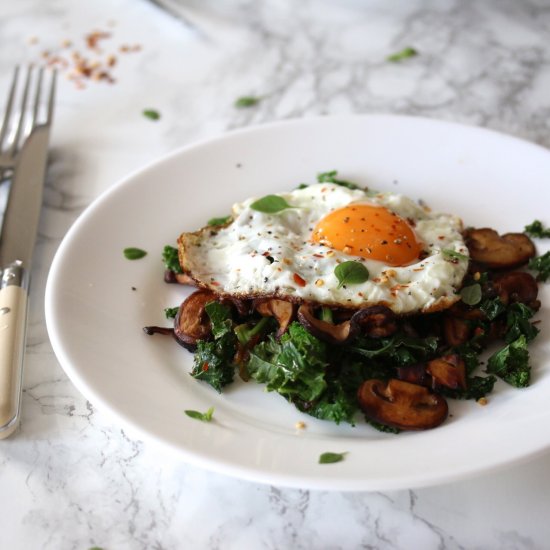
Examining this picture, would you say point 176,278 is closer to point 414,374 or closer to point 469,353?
point 414,374

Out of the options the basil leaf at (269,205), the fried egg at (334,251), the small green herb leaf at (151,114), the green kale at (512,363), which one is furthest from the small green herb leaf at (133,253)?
the small green herb leaf at (151,114)

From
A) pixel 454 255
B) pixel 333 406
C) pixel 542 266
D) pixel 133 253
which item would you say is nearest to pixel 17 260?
pixel 133 253

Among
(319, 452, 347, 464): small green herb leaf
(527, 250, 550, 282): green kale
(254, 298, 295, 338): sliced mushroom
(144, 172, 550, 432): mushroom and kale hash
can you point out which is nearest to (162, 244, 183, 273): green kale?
(144, 172, 550, 432): mushroom and kale hash

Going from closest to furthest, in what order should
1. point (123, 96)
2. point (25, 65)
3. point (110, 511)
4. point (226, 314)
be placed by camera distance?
point (110, 511)
point (226, 314)
point (123, 96)
point (25, 65)

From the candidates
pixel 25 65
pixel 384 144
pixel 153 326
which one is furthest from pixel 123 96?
pixel 153 326

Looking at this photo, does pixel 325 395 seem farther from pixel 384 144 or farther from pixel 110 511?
pixel 384 144

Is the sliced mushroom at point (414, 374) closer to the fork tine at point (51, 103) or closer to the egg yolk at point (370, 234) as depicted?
the egg yolk at point (370, 234)
